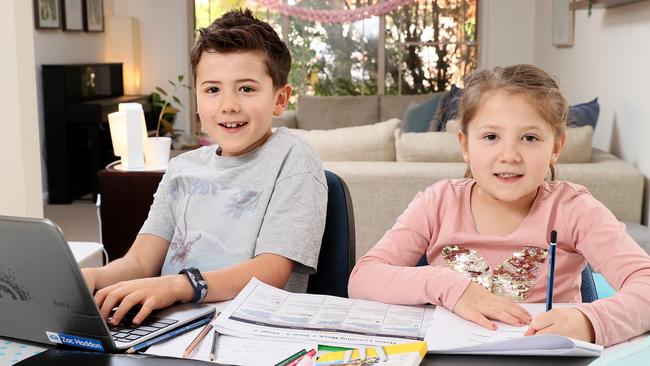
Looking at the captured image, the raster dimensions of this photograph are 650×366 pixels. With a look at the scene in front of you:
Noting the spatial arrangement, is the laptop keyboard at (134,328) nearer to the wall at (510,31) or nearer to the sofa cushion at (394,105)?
the sofa cushion at (394,105)

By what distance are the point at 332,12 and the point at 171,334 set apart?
674 centimetres

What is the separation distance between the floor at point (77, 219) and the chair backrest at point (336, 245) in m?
3.49

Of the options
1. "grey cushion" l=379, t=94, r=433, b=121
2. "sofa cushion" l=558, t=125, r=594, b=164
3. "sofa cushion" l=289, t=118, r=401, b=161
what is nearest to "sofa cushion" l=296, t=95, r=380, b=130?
"grey cushion" l=379, t=94, r=433, b=121

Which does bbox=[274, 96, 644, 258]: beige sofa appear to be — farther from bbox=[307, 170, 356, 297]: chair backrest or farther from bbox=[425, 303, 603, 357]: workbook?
bbox=[425, 303, 603, 357]: workbook

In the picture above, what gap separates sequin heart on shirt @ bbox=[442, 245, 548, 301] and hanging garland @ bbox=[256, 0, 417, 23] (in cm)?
635

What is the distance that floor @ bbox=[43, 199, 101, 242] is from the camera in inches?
192

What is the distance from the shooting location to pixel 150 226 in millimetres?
1525

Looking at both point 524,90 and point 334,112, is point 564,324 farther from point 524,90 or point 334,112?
point 334,112

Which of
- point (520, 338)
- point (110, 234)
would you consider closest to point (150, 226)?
point (520, 338)

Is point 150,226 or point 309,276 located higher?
point 150,226

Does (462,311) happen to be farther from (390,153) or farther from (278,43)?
(390,153)

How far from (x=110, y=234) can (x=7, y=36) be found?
884 mm

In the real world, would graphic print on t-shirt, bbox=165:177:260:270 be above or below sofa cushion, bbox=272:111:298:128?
above


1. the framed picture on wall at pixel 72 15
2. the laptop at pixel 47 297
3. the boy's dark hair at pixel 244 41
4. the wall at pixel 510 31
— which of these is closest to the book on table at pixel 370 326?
the laptop at pixel 47 297
